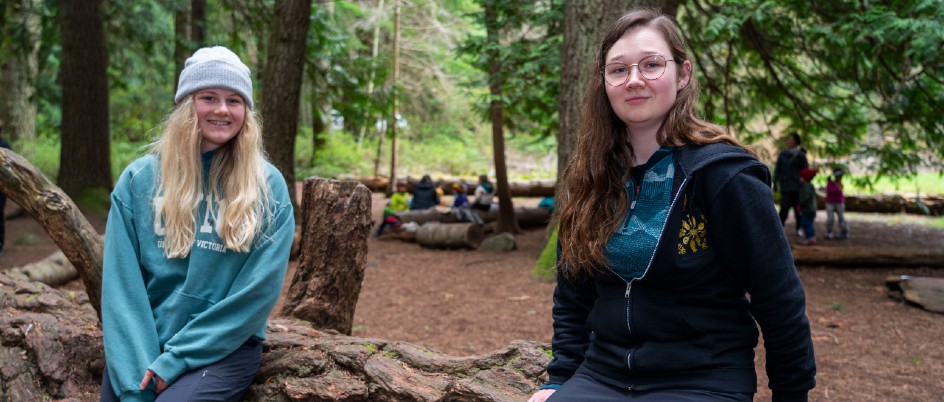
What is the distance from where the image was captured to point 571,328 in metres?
2.27

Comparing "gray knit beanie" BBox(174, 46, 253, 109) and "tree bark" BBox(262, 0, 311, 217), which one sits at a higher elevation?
"tree bark" BBox(262, 0, 311, 217)

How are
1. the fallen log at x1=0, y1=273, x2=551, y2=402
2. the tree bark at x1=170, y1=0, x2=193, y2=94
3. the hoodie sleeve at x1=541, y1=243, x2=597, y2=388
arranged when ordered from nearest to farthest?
the hoodie sleeve at x1=541, y1=243, x2=597, y2=388 → the fallen log at x1=0, y1=273, x2=551, y2=402 → the tree bark at x1=170, y1=0, x2=193, y2=94

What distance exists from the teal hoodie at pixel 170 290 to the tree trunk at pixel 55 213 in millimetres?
752

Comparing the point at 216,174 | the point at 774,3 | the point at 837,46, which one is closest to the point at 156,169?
the point at 216,174

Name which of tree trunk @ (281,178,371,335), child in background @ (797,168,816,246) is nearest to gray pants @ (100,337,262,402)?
tree trunk @ (281,178,371,335)

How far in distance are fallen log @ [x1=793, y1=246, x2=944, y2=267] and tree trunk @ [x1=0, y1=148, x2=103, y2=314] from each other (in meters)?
8.15

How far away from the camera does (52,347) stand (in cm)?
346

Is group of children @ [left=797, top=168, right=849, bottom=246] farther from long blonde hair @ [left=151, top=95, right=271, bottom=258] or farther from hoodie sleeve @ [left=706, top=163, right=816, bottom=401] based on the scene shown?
long blonde hair @ [left=151, top=95, right=271, bottom=258]

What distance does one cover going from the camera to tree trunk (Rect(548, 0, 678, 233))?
6.56 meters

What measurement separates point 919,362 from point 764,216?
4248 millimetres

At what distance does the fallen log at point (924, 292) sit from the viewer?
21.9 feet

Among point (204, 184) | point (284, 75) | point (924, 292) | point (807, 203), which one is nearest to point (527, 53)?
point (284, 75)

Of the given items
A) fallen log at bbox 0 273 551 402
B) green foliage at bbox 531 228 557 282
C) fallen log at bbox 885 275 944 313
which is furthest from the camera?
green foliage at bbox 531 228 557 282

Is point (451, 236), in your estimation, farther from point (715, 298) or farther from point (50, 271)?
point (715, 298)
